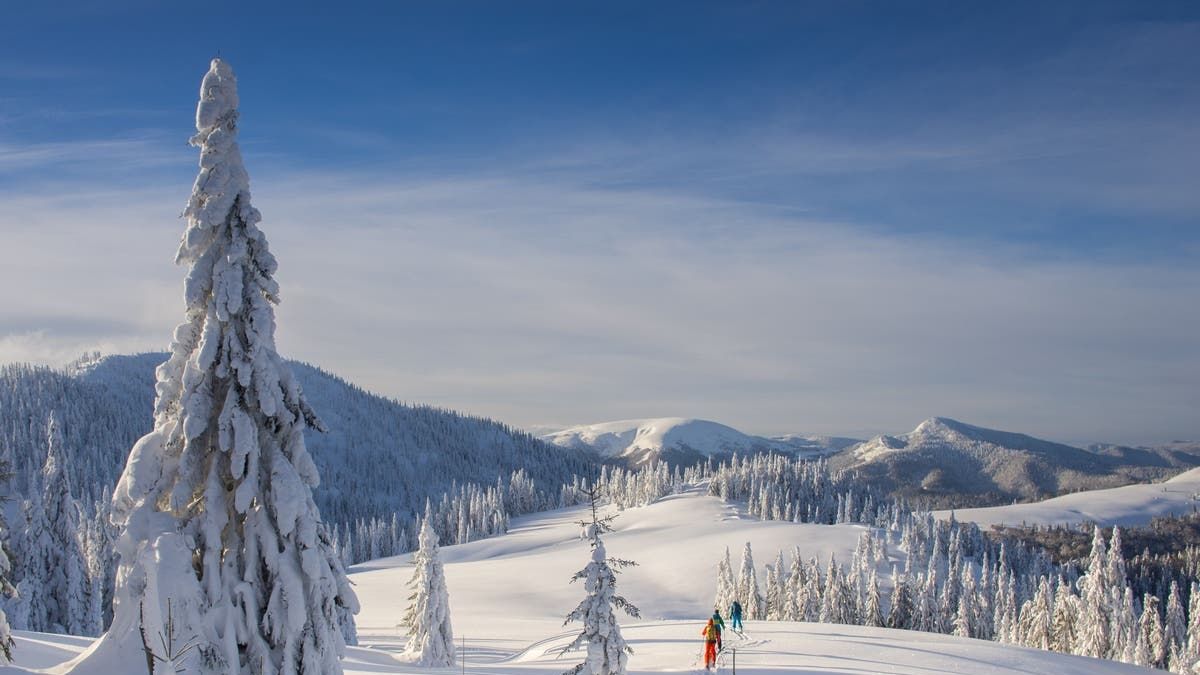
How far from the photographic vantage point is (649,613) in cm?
9494

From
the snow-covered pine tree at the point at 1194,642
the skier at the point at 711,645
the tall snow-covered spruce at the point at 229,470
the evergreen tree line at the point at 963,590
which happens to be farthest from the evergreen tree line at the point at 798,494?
the tall snow-covered spruce at the point at 229,470

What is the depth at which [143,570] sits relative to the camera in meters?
11.5

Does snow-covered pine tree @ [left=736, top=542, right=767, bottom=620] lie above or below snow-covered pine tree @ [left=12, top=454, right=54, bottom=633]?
below

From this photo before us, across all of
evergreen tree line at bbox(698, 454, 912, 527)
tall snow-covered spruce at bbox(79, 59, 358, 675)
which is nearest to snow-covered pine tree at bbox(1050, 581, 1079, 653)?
tall snow-covered spruce at bbox(79, 59, 358, 675)

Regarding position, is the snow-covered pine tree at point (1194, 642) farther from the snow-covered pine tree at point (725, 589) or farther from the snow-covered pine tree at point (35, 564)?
the snow-covered pine tree at point (35, 564)

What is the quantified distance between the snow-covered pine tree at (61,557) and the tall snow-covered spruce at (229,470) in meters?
35.0

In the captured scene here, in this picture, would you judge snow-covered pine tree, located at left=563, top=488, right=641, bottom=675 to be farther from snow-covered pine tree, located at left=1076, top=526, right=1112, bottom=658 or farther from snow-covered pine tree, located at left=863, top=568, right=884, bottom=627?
snow-covered pine tree, located at left=863, top=568, right=884, bottom=627

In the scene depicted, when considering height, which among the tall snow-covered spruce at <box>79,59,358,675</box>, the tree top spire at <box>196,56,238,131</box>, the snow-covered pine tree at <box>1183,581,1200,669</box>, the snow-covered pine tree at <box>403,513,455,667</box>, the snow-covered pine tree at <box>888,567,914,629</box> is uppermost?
the tree top spire at <box>196,56,238,131</box>

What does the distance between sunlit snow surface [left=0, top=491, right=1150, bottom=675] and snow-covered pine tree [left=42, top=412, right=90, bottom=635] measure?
14.8 metres

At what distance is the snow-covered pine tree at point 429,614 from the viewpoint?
46125mm

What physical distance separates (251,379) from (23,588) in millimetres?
37419

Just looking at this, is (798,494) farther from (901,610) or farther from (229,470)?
(229,470)

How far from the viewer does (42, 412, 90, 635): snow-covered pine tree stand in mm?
41125

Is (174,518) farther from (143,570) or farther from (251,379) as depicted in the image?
(251,379)
